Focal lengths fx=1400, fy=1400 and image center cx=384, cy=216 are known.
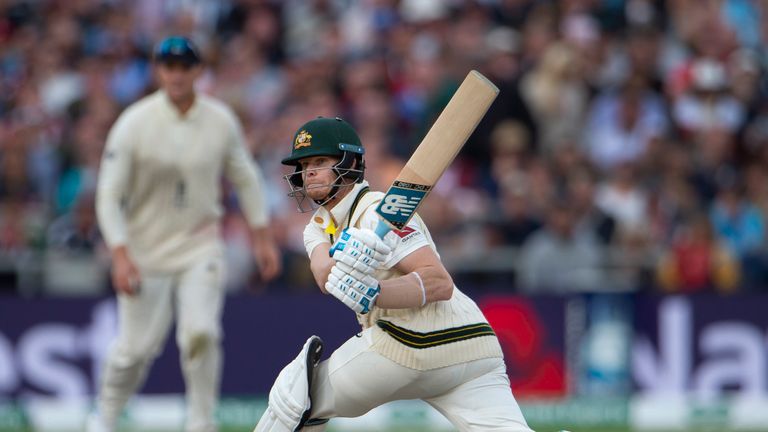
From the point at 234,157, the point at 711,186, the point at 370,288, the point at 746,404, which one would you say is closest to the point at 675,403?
the point at 746,404

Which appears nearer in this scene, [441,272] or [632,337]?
[441,272]

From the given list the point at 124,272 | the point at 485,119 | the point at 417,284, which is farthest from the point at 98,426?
the point at 485,119

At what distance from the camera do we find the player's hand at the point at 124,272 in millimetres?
7363

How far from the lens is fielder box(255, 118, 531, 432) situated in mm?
5121

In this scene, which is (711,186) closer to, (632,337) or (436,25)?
(632,337)

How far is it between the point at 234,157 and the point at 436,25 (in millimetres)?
4990

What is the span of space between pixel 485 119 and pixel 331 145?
6425mm

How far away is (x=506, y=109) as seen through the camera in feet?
38.1

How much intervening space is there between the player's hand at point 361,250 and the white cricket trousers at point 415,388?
1.66ft

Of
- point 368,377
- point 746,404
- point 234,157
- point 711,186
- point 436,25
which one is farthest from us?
point 436,25

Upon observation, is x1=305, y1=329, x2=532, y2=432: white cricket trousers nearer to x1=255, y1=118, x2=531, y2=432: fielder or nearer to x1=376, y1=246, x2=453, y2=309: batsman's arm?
x1=255, y1=118, x2=531, y2=432: fielder

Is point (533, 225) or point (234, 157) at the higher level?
point (533, 225)

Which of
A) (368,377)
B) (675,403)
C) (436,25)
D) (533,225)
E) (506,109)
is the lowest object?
(368,377)

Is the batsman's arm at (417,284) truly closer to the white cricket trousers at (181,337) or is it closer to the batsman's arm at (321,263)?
the batsman's arm at (321,263)
